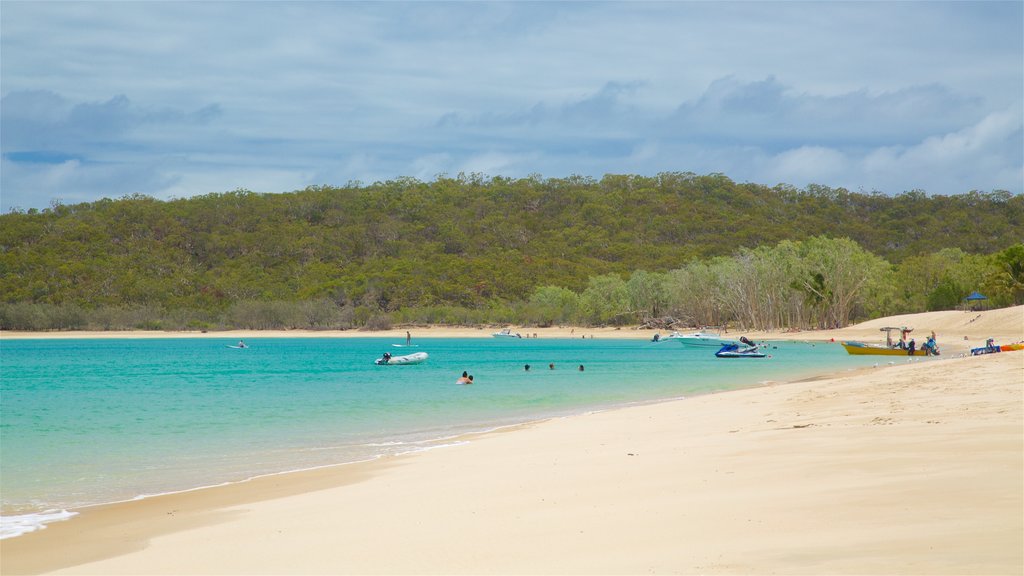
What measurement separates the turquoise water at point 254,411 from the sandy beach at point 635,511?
105 inches

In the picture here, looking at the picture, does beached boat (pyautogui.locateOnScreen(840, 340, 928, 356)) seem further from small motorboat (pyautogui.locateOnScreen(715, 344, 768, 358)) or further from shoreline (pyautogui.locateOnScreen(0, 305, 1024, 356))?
small motorboat (pyautogui.locateOnScreen(715, 344, 768, 358))

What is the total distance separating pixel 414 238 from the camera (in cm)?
17325

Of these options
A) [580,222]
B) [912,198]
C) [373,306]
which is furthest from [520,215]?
[912,198]

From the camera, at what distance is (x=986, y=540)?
264 inches

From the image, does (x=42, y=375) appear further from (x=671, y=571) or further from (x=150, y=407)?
(x=671, y=571)

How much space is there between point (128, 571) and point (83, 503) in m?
5.43

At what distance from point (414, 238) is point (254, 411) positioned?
145045 millimetres

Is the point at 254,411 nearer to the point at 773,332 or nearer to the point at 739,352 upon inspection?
the point at 739,352

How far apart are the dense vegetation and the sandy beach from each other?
289ft

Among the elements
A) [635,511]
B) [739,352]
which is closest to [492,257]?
[739,352]

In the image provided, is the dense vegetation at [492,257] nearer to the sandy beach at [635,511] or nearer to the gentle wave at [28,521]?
the sandy beach at [635,511]

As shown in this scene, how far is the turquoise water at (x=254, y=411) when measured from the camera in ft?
54.4

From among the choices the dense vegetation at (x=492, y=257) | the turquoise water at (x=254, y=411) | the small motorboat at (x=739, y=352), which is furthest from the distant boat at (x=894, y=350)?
the dense vegetation at (x=492, y=257)

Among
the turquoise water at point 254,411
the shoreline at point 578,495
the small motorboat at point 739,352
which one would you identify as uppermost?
the shoreline at point 578,495
